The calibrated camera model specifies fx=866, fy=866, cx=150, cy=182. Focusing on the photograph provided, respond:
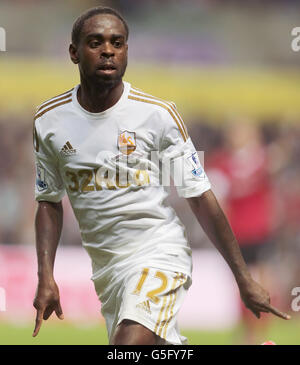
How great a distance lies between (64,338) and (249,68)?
21.5ft

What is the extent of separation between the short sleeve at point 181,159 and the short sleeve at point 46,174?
60cm

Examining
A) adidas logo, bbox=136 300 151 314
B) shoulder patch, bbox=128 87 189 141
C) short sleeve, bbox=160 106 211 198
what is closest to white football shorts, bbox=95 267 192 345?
adidas logo, bbox=136 300 151 314

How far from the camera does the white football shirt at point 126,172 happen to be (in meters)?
4.57

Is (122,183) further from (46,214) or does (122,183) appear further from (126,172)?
(46,214)

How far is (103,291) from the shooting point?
4758 mm

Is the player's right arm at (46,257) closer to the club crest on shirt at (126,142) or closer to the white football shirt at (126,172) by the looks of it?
the white football shirt at (126,172)

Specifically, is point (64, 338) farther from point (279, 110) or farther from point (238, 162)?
point (279, 110)

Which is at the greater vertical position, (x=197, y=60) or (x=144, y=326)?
(x=197, y=60)

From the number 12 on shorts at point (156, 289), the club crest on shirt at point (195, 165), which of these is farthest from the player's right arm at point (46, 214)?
the club crest on shirt at point (195, 165)

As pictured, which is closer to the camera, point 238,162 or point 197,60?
point 238,162

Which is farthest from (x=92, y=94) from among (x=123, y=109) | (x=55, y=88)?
(x=55, y=88)

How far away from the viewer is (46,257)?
15.4 ft

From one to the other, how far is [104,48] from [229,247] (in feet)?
4.08

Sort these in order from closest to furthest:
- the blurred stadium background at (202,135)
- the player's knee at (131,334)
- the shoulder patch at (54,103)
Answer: the player's knee at (131,334), the shoulder patch at (54,103), the blurred stadium background at (202,135)
